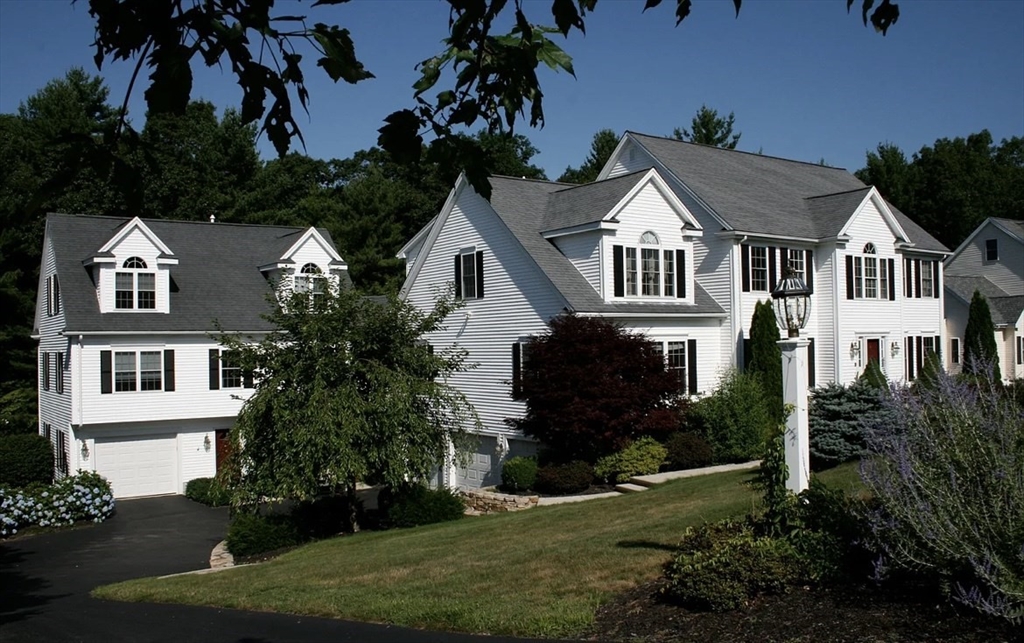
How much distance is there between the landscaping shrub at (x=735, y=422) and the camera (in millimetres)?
24141

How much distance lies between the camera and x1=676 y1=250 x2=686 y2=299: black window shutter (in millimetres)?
26812

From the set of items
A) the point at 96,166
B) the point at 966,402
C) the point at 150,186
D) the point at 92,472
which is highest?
the point at 150,186

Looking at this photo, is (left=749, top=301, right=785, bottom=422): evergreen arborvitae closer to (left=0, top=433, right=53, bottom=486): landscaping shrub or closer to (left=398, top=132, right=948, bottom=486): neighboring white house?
(left=398, top=132, right=948, bottom=486): neighboring white house

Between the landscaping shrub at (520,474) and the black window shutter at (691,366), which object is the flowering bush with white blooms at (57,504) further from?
the black window shutter at (691,366)

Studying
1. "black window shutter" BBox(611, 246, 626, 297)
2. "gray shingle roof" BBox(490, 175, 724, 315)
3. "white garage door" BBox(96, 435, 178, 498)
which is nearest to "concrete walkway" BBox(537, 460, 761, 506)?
"gray shingle roof" BBox(490, 175, 724, 315)

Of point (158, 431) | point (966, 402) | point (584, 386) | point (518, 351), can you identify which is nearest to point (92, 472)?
point (158, 431)

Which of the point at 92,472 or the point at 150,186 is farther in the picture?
the point at 150,186

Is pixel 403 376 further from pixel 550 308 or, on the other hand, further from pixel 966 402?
pixel 966 402

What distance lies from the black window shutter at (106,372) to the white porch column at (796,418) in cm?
2621

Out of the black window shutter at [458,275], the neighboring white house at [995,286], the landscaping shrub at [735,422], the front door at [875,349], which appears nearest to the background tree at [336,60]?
the landscaping shrub at [735,422]

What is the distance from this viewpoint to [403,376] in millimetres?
20625

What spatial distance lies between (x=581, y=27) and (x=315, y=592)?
10.0 meters

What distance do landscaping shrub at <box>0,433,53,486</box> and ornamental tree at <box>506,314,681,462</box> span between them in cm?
1892

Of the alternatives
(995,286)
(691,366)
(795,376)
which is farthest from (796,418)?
(995,286)
